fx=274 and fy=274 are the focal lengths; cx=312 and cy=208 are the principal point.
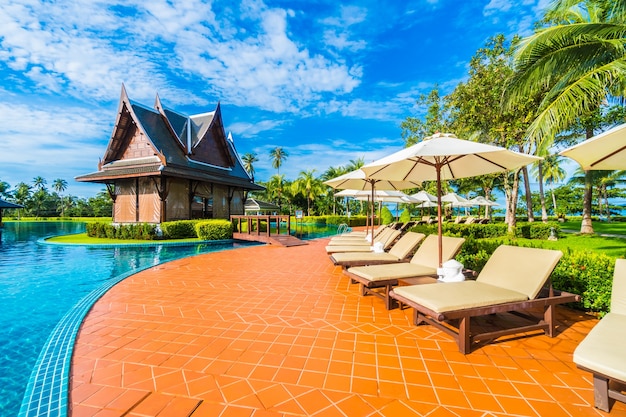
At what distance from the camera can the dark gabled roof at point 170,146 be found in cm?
1670

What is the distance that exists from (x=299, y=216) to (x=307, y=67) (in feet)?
31.2

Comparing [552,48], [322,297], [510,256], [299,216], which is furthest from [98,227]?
[552,48]

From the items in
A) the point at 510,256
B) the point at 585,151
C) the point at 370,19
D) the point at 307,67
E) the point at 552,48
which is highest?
the point at 370,19

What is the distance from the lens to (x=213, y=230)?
15430 millimetres

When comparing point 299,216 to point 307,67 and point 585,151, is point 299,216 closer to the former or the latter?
point 307,67

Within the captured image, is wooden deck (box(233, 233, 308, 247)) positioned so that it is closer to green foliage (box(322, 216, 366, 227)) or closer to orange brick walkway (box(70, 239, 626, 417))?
orange brick walkway (box(70, 239, 626, 417))

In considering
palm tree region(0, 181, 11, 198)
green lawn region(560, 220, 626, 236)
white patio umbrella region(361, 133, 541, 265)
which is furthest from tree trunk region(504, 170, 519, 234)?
palm tree region(0, 181, 11, 198)

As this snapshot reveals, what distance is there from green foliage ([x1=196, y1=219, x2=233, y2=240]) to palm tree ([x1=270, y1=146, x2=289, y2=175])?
1348 inches

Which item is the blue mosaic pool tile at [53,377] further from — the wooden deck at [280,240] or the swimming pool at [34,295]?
the wooden deck at [280,240]

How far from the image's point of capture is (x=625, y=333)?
84.7 inches

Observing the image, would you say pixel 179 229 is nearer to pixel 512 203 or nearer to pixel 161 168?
pixel 161 168

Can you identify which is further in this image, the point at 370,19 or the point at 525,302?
the point at 370,19

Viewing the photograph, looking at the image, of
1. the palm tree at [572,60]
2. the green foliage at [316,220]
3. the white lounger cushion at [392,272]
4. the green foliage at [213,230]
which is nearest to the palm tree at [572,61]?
the palm tree at [572,60]

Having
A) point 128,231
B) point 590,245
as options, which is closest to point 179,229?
point 128,231
